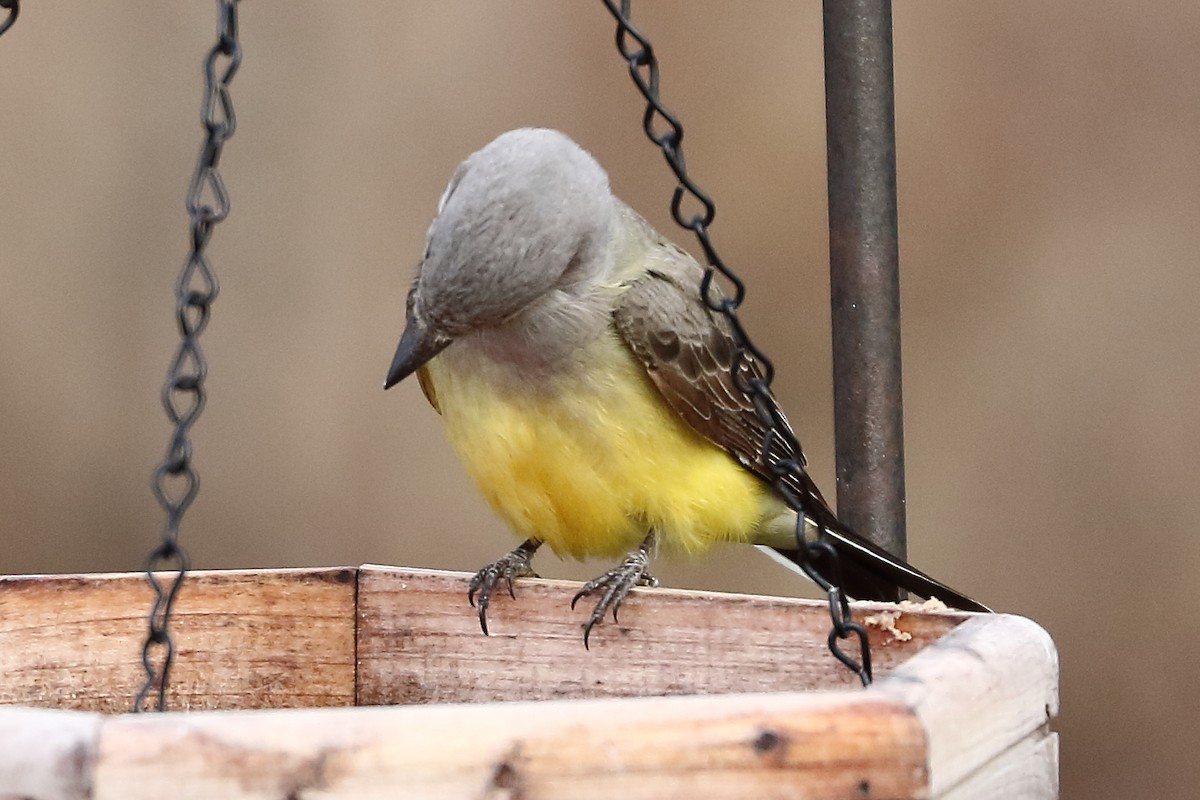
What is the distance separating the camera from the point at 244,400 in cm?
370

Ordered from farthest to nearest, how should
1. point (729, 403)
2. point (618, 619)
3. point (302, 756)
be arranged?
1. point (729, 403)
2. point (618, 619)
3. point (302, 756)

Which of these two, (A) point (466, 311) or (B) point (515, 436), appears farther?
(B) point (515, 436)

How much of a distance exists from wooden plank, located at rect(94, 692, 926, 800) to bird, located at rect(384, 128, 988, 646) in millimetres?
799

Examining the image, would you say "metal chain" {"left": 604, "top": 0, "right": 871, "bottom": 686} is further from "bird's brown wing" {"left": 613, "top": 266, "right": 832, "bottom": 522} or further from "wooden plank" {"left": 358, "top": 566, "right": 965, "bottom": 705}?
"bird's brown wing" {"left": 613, "top": 266, "right": 832, "bottom": 522}

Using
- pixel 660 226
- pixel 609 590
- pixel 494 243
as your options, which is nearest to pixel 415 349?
pixel 494 243

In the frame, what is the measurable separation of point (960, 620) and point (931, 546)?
189cm

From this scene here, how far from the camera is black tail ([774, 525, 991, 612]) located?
Answer: 204cm

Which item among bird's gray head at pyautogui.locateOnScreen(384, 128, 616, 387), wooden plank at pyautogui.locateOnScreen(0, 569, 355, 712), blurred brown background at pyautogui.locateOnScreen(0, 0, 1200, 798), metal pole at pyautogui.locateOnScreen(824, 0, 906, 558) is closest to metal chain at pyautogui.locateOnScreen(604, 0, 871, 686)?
metal pole at pyautogui.locateOnScreen(824, 0, 906, 558)

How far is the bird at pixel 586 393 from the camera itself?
2027mm

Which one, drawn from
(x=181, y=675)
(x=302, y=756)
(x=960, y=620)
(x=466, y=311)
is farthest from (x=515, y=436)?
(x=302, y=756)

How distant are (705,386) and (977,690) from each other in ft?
3.06

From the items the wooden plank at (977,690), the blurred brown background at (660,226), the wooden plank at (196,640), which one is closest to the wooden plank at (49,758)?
the wooden plank at (977,690)

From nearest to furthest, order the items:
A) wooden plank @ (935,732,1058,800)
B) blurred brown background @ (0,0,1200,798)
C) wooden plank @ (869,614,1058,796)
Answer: wooden plank @ (869,614,1058,796), wooden plank @ (935,732,1058,800), blurred brown background @ (0,0,1200,798)

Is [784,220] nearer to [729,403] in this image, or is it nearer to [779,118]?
[779,118]
